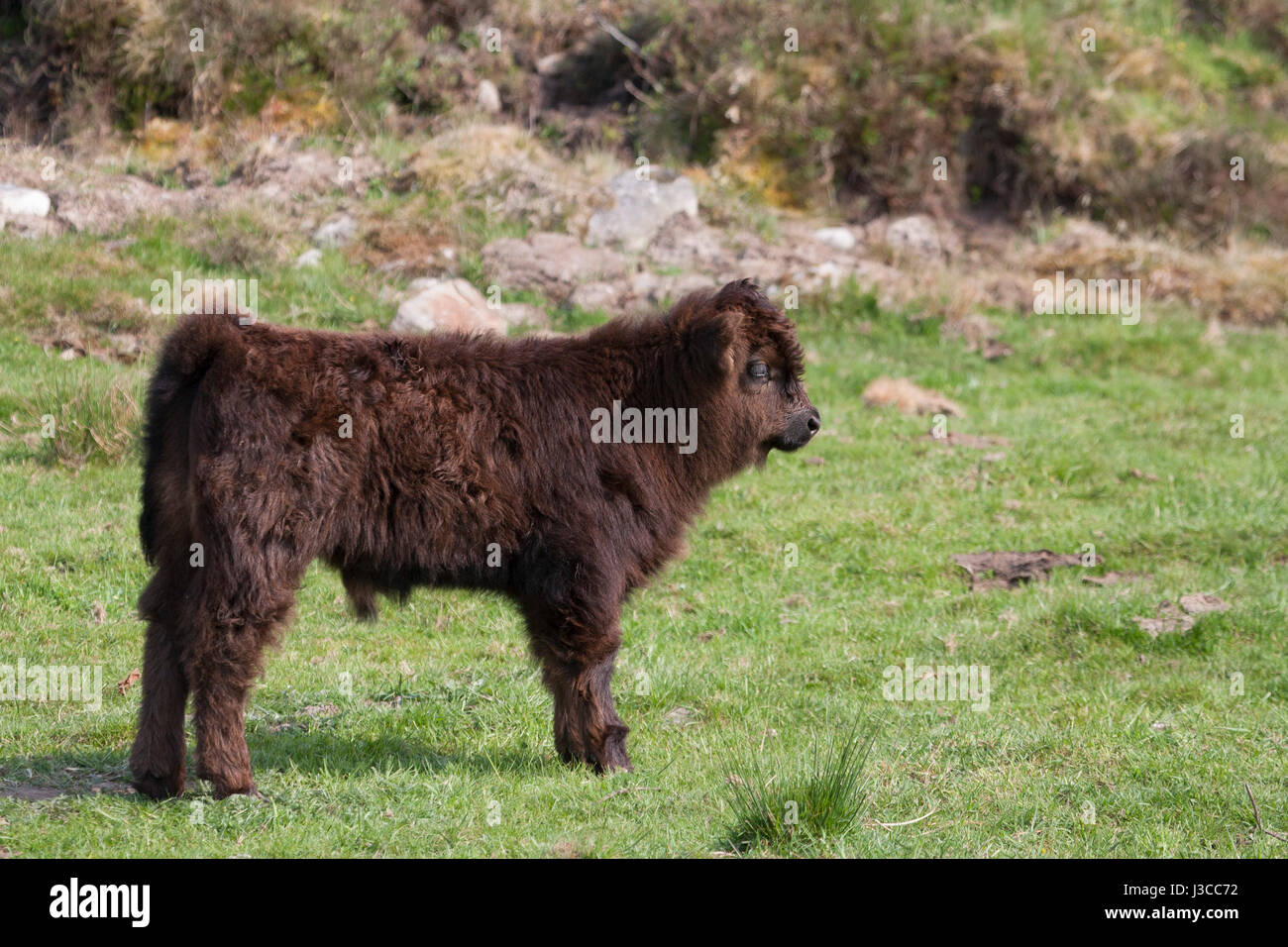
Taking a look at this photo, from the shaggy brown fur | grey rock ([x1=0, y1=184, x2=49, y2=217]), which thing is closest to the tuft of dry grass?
grey rock ([x1=0, y1=184, x2=49, y2=217])

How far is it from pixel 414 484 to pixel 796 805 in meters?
2.33

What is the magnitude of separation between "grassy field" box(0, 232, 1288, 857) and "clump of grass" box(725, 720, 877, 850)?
0.12 ft

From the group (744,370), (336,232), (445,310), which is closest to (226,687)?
(744,370)

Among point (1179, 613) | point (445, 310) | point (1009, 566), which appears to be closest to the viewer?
point (1179, 613)

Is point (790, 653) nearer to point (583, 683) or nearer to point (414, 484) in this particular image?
point (583, 683)

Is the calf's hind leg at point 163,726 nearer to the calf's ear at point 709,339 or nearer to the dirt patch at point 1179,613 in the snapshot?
the calf's ear at point 709,339

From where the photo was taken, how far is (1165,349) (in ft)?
A: 54.7

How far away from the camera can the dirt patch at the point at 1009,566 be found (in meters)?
10.6

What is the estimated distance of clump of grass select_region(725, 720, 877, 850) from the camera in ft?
18.5

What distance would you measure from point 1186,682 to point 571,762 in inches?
171

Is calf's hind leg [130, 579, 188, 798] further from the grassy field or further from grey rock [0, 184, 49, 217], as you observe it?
grey rock [0, 184, 49, 217]

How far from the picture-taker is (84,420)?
11.3 metres

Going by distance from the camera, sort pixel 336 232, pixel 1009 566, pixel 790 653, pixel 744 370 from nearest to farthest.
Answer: pixel 744 370 → pixel 790 653 → pixel 1009 566 → pixel 336 232
